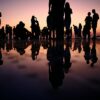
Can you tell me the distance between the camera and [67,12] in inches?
1035

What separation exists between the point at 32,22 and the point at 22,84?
124ft

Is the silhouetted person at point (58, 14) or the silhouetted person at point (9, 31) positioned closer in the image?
the silhouetted person at point (58, 14)

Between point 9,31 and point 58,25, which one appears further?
point 9,31

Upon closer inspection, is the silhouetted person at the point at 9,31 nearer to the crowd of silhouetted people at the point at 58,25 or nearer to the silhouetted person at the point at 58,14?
the crowd of silhouetted people at the point at 58,25

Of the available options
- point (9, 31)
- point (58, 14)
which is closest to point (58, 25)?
point (58, 14)

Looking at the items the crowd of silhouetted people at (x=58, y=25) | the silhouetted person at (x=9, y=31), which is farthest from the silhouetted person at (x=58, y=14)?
the silhouetted person at (x=9, y=31)

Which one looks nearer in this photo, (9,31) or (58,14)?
(58,14)

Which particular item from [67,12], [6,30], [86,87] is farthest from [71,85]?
[6,30]

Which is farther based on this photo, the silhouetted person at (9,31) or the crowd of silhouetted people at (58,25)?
the silhouetted person at (9,31)

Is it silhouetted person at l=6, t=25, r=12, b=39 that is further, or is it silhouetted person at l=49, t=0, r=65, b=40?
silhouetted person at l=6, t=25, r=12, b=39

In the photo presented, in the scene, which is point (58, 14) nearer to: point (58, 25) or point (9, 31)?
point (58, 25)

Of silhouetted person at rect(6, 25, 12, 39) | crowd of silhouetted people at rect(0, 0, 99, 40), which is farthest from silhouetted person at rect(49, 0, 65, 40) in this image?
silhouetted person at rect(6, 25, 12, 39)

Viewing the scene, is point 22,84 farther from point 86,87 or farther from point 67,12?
point 67,12

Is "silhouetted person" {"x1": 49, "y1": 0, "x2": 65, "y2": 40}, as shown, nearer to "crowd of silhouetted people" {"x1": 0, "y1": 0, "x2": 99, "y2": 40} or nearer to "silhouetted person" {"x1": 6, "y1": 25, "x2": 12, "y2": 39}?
"crowd of silhouetted people" {"x1": 0, "y1": 0, "x2": 99, "y2": 40}
